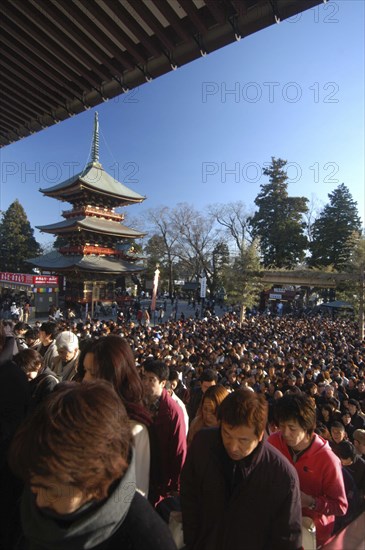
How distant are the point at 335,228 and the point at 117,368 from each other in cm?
3518

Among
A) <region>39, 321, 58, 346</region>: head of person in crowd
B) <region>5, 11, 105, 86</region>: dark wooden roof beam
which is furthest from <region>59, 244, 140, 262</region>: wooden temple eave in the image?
<region>5, 11, 105, 86</region>: dark wooden roof beam

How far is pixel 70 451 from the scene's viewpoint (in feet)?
2.69

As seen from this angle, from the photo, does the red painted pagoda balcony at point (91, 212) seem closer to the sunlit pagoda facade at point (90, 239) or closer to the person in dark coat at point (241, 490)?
the sunlit pagoda facade at point (90, 239)

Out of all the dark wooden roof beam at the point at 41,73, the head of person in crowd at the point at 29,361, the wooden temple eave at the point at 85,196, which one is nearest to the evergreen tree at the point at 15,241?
the wooden temple eave at the point at 85,196

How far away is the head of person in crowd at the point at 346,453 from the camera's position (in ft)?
10.6

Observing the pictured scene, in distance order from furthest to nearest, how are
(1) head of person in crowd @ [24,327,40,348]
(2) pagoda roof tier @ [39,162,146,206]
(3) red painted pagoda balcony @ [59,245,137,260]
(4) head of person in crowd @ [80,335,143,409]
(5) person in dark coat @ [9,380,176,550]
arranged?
(2) pagoda roof tier @ [39,162,146,206] < (3) red painted pagoda balcony @ [59,245,137,260] < (1) head of person in crowd @ [24,327,40,348] < (4) head of person in crowd @ [80,335,143,409] < (5) person in dark coat @ [9,380,176,550]

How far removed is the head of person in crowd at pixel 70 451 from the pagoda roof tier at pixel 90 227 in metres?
21.4

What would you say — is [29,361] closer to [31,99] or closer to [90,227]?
[31,99]

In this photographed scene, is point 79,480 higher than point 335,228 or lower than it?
lower

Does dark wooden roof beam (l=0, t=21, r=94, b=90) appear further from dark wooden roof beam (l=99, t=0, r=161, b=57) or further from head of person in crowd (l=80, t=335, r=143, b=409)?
head of person in crowd (l=80, t=335, r=143, b=409)

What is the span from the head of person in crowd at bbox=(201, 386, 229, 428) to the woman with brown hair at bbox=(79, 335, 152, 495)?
101 cm

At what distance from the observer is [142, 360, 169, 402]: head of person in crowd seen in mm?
2314

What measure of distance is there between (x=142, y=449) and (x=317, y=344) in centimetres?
1149

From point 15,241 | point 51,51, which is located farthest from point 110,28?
point 15,241
